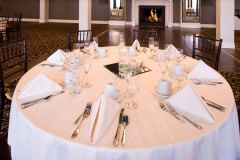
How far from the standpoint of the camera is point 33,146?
1.17 m

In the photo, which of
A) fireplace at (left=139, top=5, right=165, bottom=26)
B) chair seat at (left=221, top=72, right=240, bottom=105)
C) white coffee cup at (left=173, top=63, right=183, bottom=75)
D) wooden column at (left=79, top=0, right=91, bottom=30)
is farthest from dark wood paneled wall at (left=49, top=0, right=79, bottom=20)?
white coffee cup at (left=173, top=63, right=183, bottom=75)

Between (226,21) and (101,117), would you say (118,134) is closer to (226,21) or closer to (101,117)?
(101,117)

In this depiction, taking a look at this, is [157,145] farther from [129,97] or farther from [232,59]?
[232,59]

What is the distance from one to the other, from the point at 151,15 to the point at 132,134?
1427cm

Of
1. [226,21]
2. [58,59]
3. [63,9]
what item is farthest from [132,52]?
[63,9]

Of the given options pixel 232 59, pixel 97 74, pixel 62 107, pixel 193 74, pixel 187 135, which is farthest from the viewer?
pixel 232 59

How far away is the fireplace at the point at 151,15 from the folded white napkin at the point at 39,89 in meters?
13.4

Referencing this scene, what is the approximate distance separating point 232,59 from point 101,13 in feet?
34.4

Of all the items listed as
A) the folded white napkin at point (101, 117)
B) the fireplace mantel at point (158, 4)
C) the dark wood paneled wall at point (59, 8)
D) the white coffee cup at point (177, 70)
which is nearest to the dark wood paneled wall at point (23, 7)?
the dark wood paneled wall at point (59, 8)

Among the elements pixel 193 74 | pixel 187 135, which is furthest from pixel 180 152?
pixel 193 74

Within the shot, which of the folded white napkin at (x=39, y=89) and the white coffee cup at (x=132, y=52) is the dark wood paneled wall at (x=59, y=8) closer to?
the white coffee cup at (x=132, y=52)

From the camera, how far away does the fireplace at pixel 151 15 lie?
14.4 metres

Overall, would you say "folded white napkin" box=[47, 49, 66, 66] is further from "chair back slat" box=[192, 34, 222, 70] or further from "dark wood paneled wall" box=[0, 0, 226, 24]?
"dark wood paneled wall" box=[0, 0, 226, 24]

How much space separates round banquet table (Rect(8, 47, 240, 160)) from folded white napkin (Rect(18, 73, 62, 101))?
0.20ft
